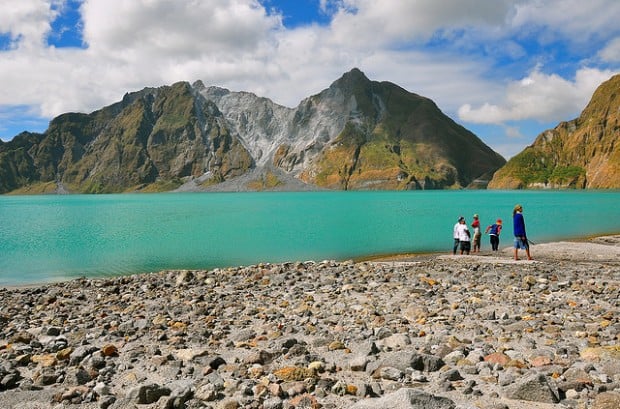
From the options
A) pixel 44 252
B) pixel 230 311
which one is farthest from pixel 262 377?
pixel 44 252

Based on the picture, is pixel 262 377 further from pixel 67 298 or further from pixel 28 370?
pixel 67 298

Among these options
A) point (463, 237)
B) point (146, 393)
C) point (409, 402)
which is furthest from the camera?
point (463, 237)

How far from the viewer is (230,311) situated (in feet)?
59.1

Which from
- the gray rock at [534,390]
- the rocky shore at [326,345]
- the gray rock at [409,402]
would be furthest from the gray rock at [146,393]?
the gray rock at [534,390]

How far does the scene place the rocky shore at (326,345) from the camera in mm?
9375

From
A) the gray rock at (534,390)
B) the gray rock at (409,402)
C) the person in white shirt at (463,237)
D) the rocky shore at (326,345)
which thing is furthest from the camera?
the person in white shirt at (463,237)

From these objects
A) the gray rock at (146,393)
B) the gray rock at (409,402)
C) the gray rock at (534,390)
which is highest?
the gray rock at (409,402)

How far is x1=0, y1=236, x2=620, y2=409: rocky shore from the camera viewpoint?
938cm

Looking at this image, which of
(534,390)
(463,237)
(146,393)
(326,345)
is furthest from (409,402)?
(463,237)

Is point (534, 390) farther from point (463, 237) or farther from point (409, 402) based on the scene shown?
point (463, 237)

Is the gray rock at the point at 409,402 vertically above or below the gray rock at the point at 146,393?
above

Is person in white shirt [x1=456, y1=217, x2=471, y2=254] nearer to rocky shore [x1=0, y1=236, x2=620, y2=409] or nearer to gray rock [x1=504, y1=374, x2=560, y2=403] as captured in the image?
rocky shore [x1=0, y1=236, x2=620, y2=409]

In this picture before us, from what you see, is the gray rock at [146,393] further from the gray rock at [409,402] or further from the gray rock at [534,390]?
the gray rock at [534,390]

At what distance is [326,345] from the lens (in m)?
12.9
